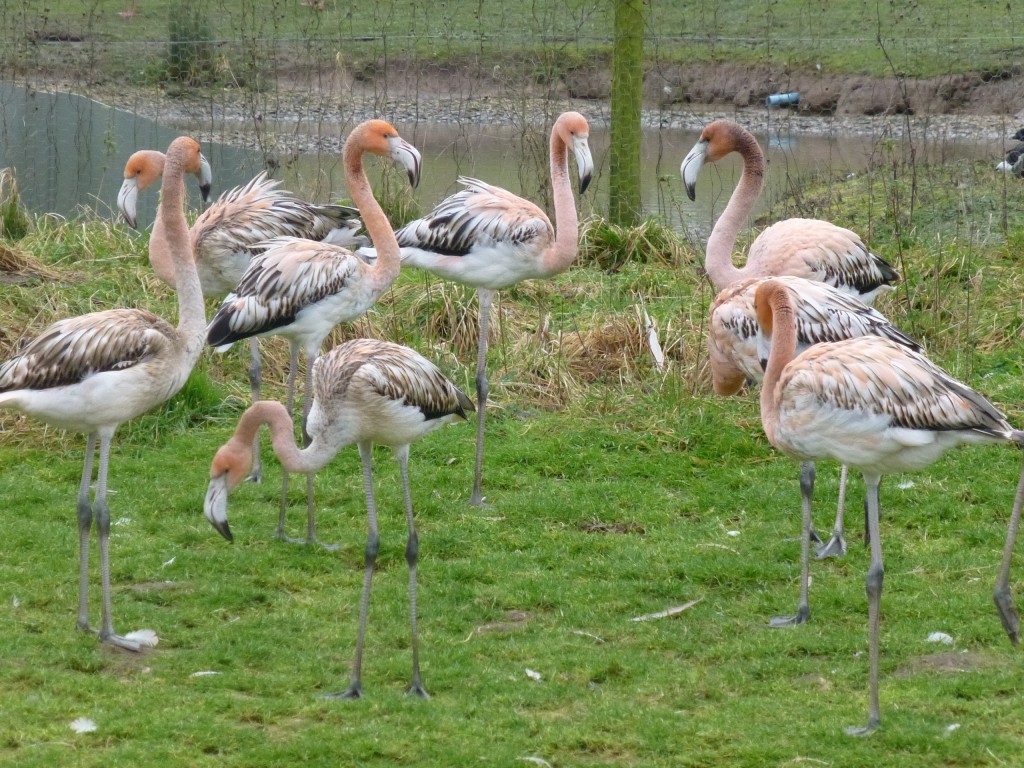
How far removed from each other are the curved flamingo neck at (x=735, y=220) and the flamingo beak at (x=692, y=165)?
183 mm

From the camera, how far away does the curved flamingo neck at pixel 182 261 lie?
5.40 meters

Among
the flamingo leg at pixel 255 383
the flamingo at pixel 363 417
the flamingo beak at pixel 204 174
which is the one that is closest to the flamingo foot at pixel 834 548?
the flamingo at pixel 363 417

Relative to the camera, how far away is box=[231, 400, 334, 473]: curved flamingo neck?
4738 mm

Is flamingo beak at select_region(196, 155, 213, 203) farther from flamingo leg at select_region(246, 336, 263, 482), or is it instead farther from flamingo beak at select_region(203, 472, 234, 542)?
flamingo beak at select_region(203, 472, 234, 542)

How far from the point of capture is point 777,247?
7090mm

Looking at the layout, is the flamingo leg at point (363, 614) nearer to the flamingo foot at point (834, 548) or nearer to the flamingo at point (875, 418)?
the flamingo at point (875, 418)

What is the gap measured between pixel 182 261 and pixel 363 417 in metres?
1.26

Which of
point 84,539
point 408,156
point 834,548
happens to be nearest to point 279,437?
point 84,539

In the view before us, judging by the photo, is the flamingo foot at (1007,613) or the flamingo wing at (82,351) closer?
the flamingo foot at (1007,613)

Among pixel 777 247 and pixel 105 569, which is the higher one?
pixel 777 247

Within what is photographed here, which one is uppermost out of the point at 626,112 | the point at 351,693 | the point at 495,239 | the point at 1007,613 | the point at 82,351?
the point at 626,112

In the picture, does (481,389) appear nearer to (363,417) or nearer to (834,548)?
(834,548)

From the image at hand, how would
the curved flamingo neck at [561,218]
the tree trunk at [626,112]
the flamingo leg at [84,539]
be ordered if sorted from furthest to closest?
the tree trunk at [626,112] < the curved flamingo neck at [561,218] < the flamingo leg at [84,539]

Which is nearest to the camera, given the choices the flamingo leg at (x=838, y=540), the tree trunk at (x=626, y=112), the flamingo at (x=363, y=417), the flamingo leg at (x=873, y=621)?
the flamingo leg at (x=873, y=621)
